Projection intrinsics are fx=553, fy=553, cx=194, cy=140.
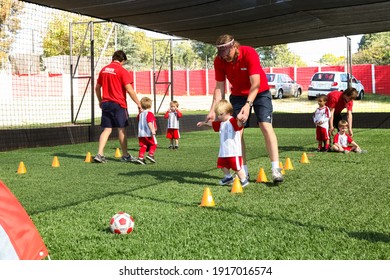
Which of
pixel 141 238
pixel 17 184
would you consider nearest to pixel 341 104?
pixel 17 184

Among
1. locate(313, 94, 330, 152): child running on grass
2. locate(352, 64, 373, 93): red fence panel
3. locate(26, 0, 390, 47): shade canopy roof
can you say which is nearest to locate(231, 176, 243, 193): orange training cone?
locate(313, 94, 330, 152): child running on grass

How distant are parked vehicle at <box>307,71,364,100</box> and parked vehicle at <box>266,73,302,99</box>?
3.38 feet

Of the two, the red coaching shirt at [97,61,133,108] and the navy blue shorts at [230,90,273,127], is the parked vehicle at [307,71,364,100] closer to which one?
the red coaching shirt at [97,61,133,108]

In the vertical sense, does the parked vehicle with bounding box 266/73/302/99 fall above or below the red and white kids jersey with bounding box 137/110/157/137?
above

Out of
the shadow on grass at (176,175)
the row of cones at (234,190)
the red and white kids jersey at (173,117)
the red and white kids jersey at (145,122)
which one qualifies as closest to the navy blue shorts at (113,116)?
the red and white kids jersey at (145,122)

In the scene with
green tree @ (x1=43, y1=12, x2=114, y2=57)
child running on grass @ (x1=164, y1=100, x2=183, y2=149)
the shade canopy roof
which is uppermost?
green tree @ (x1=43, y1=12, x2=114, y2=57)

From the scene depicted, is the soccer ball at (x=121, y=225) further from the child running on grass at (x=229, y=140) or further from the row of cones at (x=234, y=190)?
the child running on grass at (x=229, y=140)

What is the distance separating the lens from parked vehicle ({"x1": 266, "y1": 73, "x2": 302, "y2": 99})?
Result: 3195cm

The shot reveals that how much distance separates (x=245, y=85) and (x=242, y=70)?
0.22 m

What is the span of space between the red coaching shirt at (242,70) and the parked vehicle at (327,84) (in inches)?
853

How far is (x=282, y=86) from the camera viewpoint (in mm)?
32656

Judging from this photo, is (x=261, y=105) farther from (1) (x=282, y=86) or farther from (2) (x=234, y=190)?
(1) (x=282, y=86)

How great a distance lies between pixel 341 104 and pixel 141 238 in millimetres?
8623

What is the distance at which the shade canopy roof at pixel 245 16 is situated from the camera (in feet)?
41.3
